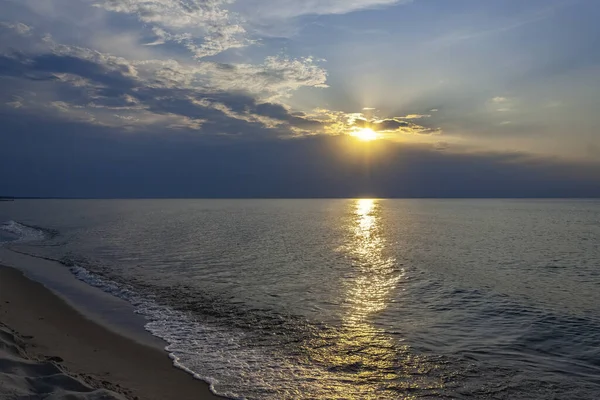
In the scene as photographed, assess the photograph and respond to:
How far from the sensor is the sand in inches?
298

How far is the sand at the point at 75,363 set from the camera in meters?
7.57

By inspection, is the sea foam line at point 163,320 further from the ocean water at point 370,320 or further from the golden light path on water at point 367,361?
the golden light path on water at point 367,361

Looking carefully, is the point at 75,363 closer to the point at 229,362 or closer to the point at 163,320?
the point at 229,362

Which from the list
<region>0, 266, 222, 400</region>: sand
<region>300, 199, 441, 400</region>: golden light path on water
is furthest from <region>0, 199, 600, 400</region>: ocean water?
<region>0, 266, 222, 400</region>: sand

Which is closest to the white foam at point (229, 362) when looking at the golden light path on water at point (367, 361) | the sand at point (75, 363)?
the sand at point (75, 363)

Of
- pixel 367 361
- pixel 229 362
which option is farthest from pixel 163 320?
pixel 367 361

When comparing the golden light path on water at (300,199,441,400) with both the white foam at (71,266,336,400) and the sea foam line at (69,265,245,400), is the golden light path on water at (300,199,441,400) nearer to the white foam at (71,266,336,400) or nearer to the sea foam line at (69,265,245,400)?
the white foam at (71,266,336,400)

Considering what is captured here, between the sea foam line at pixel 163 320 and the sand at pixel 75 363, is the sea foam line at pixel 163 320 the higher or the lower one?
the lower one

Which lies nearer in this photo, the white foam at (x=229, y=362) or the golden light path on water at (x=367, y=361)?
the white foam at (x=229, y=362)

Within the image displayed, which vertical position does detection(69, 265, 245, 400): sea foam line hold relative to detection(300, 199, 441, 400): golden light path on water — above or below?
below

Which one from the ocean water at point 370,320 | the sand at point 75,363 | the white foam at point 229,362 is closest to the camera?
the sand at point 75,363

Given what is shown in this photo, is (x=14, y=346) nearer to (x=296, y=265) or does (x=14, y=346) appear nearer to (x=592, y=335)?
(x=592, y=335)

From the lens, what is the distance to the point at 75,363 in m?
10.4

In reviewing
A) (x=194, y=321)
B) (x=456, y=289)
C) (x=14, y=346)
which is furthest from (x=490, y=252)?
(x=14, y=346)
